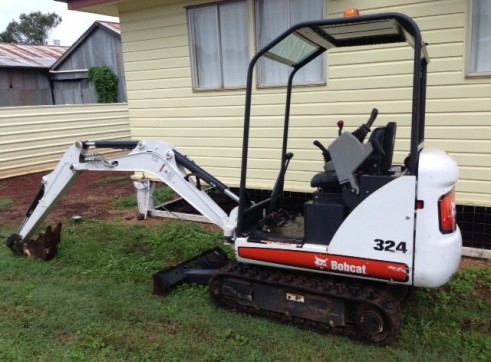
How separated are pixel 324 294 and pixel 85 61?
22044 mm

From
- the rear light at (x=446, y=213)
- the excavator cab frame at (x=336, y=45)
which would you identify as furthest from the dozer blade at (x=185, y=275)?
the rear light at (x=446, y=213)

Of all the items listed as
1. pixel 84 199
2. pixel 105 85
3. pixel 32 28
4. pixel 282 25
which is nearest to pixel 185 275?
pixel 282 25

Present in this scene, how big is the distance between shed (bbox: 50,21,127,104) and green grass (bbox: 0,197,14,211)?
13.2 metres

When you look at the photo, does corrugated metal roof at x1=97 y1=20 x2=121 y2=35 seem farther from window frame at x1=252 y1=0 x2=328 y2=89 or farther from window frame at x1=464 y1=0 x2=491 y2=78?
window frame at x1=464 y1=0 x2=491 y2=78

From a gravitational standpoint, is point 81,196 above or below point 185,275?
below

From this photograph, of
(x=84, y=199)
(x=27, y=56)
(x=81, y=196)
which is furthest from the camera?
(x=27, y=56)

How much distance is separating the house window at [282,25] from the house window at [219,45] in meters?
0.27

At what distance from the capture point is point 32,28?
6294 centimetres

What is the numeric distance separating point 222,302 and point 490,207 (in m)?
3.14

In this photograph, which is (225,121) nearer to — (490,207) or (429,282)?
(490,207)

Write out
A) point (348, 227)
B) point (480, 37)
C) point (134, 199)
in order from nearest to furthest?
point (348, 227) < point (480, 37) < point (134, 199)

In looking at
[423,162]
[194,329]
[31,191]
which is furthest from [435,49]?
[31,191]

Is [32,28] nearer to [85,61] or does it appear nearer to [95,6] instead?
[85,61]

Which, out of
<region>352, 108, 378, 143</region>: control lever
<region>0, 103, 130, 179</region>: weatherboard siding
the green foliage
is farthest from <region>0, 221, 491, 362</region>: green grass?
the green foliage
